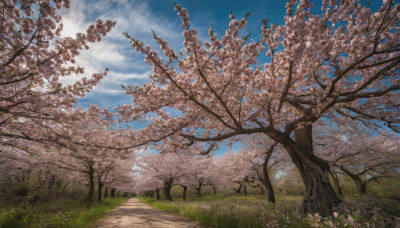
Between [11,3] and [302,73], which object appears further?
[302,73]

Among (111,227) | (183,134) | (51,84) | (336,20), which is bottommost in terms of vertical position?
(111,227)

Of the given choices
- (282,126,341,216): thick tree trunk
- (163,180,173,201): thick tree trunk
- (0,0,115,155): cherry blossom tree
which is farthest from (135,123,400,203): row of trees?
(0,0,115,155): cherry blossom tree

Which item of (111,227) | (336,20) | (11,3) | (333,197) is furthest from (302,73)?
(111,227)

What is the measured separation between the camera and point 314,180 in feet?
23.3

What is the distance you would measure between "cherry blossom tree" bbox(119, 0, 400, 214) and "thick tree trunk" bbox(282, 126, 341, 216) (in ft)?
0.11

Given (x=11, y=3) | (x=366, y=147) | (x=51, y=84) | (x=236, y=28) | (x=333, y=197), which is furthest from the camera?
(x=366, y=147)

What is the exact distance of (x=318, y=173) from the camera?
23.2ft

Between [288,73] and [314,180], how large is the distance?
5123 mm

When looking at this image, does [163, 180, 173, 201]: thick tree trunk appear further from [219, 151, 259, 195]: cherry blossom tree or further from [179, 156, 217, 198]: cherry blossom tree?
[219, 151, 259, 195]: cherry blossom tree

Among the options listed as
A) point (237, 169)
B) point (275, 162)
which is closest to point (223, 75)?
point (275, 162)

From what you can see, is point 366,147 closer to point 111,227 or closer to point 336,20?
point 336,20

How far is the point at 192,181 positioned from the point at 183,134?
78.8ft

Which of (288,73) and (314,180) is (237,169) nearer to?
(314,180)

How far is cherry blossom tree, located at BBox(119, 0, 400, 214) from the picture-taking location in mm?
3768
